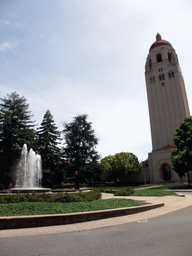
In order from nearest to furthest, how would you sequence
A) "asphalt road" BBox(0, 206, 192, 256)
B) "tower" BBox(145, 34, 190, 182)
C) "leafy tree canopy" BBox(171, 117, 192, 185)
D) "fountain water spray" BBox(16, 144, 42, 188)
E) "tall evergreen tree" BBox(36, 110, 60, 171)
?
"asphalt road" BBox(0, 206, 192, 256) → "leafy tree canopy" BBox(171, 117, 192, 185) → "fountain water spray" BBox(16, 144, 42, 188) → "tall evergreen tree" BBox(36, 110, 60, 171) → "tower" BBox(145, 34, 190, 182)

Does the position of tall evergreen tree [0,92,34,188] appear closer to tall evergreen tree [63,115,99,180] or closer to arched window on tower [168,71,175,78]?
tall evergreen tree [63,115,99,180]

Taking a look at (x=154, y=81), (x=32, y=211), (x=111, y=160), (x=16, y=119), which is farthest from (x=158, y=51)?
(x=32, y=211)

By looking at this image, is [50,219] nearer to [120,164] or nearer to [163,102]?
[120,164]

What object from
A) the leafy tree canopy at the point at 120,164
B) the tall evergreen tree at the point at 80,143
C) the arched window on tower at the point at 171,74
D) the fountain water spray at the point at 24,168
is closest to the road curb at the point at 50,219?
the fountain water spray at the point at 24,168

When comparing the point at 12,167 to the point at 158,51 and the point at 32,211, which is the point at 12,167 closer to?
the point at 32,211

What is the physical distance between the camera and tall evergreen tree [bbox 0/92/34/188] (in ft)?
105

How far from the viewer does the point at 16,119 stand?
35.5 m

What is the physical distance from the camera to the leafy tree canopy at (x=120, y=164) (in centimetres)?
5261

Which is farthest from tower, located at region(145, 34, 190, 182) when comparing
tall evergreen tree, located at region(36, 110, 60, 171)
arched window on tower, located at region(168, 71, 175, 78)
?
tall evergreen tree, located at region(36, 110, 60, 171)

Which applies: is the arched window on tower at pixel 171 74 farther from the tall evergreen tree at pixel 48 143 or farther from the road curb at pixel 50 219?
the road curb at pixel 50 219

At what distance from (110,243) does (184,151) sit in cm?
2747

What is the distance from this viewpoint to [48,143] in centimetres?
3719

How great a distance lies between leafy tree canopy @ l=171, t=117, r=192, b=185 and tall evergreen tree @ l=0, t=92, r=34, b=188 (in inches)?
970

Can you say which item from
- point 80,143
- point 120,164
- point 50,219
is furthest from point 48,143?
point 50,219
